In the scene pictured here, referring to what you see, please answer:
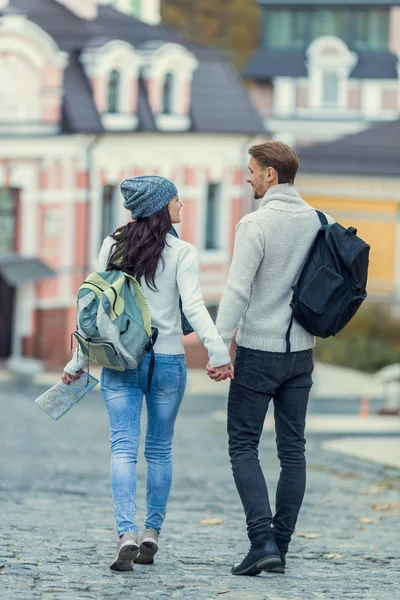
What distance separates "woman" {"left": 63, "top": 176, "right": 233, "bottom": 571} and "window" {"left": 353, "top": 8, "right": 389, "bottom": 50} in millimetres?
49739

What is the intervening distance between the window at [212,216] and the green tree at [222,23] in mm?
34952

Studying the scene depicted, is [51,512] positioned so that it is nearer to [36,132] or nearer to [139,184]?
[139,184]

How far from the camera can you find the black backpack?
25.4ft

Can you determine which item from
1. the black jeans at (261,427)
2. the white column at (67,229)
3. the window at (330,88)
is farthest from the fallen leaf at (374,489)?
the window at (330,88)

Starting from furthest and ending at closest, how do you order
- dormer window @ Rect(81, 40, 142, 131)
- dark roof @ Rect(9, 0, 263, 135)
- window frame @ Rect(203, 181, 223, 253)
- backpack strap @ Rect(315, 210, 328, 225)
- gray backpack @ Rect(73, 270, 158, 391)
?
window frame @ Rect(203, 181, 223, 253)
dormer window @ Rect(81, 40, 142, 131)
dark roof @ Rect(9, 0, 263, 135)
backpack strap @ Rect(315, 210, 328, 225)
gray backpack @ Rect(73, 270, 158, 391)

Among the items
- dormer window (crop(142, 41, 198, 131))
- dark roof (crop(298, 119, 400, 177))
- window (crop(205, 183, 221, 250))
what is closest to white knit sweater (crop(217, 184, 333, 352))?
dormer window (crop(142, 41, 198, 131))

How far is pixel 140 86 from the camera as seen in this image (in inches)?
1543

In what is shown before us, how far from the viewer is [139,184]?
25.4ft

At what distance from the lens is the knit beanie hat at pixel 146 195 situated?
773cm

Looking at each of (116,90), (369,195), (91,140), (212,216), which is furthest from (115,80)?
(369,195)

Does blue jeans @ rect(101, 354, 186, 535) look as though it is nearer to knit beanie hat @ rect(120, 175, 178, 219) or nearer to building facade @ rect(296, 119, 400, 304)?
knit beanie hat @ rect(120, 175, 178, 219)

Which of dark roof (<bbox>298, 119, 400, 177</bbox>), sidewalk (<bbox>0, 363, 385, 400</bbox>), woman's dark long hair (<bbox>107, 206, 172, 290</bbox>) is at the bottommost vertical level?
sidewalk (<bbox>0, 363, 385, 400</bbox>)

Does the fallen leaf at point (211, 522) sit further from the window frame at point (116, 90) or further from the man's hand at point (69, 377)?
the window frame at point (116, 90)

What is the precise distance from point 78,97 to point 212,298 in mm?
5964
